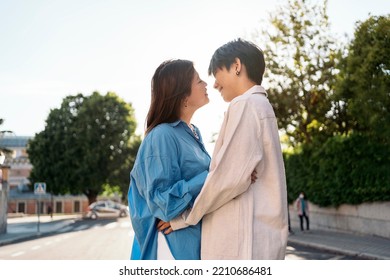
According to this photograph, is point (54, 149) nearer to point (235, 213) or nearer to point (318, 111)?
point (318, 111)

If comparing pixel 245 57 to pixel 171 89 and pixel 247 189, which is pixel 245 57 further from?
pixel 247 189

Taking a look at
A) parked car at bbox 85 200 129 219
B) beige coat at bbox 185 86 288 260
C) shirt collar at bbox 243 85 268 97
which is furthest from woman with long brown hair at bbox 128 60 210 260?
parked car at bbox 85 200 129 219

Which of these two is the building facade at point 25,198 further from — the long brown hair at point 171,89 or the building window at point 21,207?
the long brown hair at point 171,89

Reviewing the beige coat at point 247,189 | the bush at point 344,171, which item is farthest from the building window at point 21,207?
the beige coat at point 247,189

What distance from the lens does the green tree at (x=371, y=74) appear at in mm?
12617

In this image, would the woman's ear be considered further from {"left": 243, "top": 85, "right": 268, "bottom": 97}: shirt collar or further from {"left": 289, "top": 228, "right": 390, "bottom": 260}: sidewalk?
{"left": 289, "top": 228, "right": 390, "bottom": 260}: sidewalk

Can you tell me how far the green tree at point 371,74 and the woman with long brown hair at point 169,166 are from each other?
10.9 metres

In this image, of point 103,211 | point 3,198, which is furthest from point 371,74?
point 103,211

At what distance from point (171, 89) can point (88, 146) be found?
125 feet

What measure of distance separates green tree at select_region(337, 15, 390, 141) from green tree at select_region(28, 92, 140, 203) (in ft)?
92.0

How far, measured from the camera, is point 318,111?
737 inches

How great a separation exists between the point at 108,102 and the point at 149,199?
3946 centimetres

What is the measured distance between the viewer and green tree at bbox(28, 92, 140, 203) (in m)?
39.9
